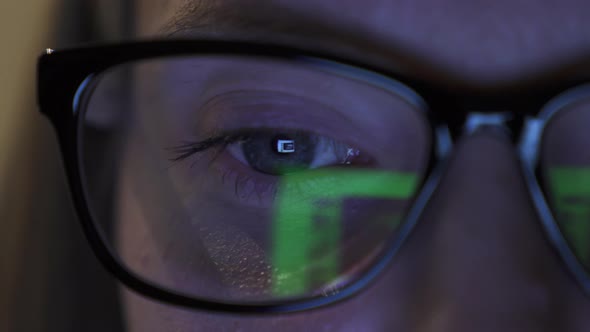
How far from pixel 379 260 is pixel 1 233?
749 mm

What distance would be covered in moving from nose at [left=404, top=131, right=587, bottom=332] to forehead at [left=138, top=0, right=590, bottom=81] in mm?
77

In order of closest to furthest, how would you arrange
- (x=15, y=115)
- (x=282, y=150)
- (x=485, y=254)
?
(x=485, y=254), (x=282, y=150), (x=15, y=115)

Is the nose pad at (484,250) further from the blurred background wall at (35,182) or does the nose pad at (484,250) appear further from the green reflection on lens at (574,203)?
the blurred background wall at (35,182)

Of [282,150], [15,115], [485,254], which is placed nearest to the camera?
[485,254]

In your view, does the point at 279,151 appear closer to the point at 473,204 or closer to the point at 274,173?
the point at 274,173

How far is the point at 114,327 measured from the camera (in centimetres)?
111

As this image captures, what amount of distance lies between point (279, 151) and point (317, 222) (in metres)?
0.09

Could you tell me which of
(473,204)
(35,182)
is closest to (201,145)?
(473,204)

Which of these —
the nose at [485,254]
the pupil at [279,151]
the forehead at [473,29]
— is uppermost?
the forehead at [473,29]

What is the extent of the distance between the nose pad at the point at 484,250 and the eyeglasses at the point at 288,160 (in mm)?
14

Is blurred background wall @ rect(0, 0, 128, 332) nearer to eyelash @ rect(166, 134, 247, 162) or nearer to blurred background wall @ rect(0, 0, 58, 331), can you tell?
blurred background wall @ rect(0, 0, 58, 331)

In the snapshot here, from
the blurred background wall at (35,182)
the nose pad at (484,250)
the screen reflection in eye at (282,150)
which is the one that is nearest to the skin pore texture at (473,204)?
the nose pad at (484,250)

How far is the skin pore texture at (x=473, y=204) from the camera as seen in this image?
1.72 feet

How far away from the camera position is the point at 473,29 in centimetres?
55
